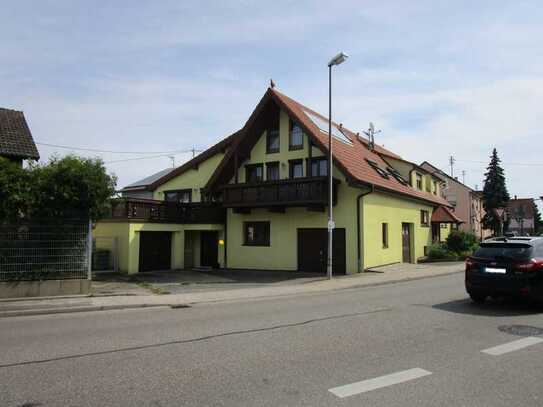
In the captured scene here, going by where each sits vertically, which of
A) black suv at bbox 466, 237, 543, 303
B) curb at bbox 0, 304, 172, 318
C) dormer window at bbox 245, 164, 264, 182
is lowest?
curb at bbox 0, 304, 172, 318

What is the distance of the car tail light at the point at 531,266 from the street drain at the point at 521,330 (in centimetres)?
166

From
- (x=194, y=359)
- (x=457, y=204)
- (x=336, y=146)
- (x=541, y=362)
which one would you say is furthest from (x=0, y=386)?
(x=457, y=204)

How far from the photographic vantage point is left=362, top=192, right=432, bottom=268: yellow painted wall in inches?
782

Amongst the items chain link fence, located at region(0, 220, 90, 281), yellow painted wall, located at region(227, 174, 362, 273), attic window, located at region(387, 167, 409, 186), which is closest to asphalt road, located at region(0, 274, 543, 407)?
chain link fence, located at region(0, 220, 90, 281)

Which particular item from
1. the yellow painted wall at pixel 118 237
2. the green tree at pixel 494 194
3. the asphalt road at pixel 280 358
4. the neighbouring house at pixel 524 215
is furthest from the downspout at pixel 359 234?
the neighbouring house at pixel 524 215

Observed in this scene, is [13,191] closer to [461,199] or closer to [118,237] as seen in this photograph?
[118,237]

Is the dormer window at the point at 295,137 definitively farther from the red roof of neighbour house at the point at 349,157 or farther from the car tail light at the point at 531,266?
the car tail light at the point at 531,266

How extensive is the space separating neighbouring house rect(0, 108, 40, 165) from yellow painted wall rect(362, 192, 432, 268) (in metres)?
Result: 14.9

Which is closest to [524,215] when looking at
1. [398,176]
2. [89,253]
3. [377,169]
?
[398,176]

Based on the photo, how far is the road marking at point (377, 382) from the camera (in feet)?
15.4

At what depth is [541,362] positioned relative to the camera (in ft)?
18.9

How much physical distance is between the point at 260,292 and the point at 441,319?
20.7ft

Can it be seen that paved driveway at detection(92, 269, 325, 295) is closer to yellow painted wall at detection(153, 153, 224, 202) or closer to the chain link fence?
the chain link fence

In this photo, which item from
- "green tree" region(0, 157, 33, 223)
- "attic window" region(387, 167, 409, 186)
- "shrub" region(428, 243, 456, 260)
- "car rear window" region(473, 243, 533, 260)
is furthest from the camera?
"attic window" region(387, 167, 409, 186)
